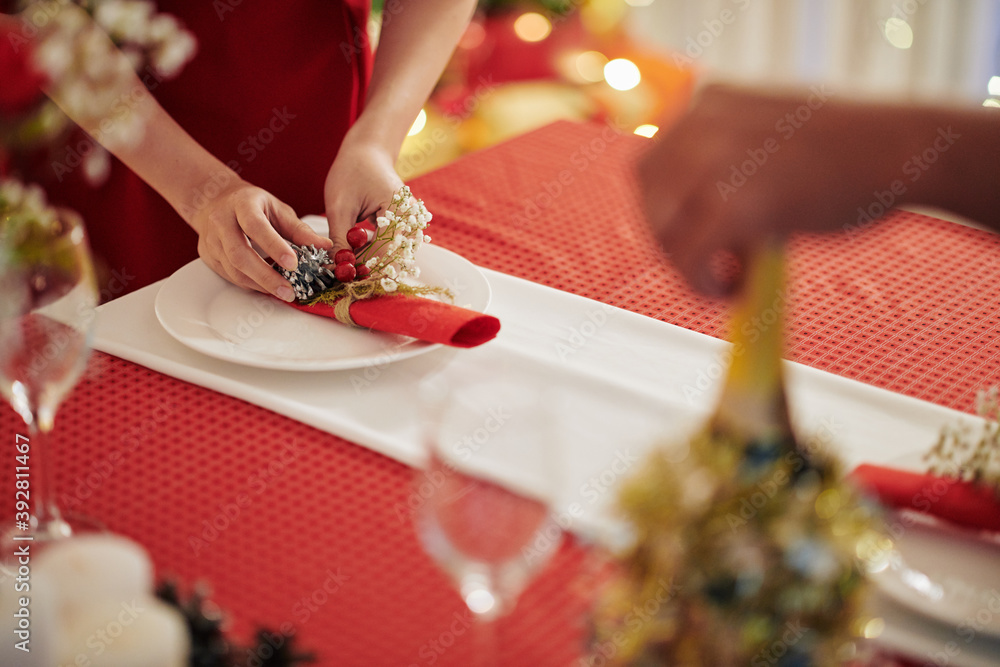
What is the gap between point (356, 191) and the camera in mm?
1251

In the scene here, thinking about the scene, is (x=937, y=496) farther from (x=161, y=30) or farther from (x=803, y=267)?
(x=161, y=30)

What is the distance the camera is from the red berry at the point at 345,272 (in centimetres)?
109

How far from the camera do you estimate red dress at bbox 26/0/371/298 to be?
1.54 m

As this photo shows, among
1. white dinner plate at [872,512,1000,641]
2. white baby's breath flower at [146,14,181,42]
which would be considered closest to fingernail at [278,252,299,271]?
white baby's breath flower at [146,14,181,42]

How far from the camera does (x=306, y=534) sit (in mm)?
771

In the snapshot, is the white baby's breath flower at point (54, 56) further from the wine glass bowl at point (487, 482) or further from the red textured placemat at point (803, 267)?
the red textured placemat at point (803, 267)

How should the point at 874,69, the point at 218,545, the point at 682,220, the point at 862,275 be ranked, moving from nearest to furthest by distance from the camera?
the point at 682,220 < the point at 218,545 < the point at 862,275 < the point at 874,69

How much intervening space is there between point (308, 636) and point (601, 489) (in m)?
0.28

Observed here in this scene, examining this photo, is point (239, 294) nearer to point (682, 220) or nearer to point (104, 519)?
point (104, 519)

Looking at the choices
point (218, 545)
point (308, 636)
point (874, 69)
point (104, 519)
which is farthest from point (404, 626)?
point (874, 69)

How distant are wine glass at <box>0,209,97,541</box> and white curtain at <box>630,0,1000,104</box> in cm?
305

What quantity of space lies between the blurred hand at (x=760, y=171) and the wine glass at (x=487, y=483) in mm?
136

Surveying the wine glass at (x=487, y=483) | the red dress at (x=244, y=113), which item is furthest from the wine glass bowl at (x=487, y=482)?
the red dress at (x=244, y=113)

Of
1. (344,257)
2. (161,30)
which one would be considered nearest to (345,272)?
(344,257)
